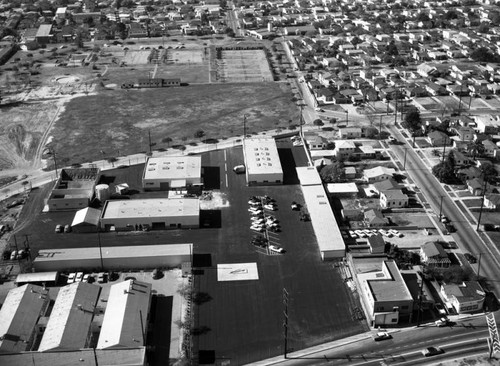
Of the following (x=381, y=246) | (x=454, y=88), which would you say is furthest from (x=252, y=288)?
(x=454, y=88)

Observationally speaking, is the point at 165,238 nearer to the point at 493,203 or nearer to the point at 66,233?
the point at 66,233

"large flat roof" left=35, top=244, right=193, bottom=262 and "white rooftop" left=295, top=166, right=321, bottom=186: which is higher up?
"large flat roof" left=35, top=244, right=193, bottom=262

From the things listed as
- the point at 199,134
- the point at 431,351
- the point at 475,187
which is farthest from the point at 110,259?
the point at 475,187

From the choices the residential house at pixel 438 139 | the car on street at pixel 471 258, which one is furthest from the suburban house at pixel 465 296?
the residential house at pixel 438 139

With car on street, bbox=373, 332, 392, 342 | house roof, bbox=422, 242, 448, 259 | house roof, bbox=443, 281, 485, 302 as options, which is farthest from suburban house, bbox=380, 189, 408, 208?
car on street, bbox=373, 332, 392, 342

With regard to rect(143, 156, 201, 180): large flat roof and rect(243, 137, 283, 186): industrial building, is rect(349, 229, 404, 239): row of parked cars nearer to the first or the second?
rect(243, 137, 283, 186): industrial building

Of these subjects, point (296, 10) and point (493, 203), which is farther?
point (296, 10)

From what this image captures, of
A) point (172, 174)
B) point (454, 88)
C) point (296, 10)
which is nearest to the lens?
point (172, 174)

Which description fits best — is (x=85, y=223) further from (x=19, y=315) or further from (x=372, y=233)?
(x=372, y=233)
